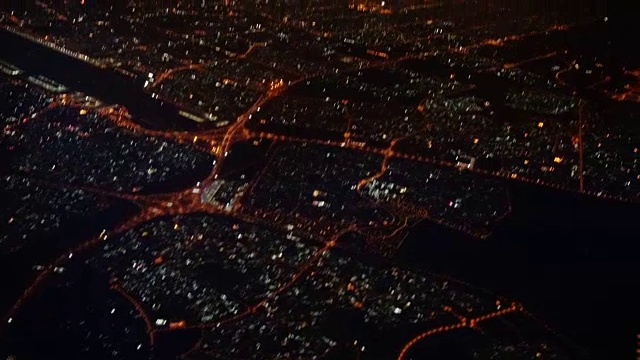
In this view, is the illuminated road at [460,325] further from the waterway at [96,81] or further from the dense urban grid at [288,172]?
the waterway at [96,81]

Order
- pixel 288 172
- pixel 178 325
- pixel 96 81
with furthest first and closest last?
pixel 96 81 → pixel 288 172 → pixel 178 325

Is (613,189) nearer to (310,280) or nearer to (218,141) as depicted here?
(310,280)

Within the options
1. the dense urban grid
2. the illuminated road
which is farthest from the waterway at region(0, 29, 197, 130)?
the illuminated road

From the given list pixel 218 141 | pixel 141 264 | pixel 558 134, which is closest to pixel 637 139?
pixel 558 134

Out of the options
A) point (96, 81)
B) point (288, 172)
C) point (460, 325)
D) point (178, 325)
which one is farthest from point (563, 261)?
point (96, 81)

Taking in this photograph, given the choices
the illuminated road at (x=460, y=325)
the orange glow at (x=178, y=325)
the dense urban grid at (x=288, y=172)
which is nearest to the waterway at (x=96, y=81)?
the dense urban grid at (x=288, y=172)

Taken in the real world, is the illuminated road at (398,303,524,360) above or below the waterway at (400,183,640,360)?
below

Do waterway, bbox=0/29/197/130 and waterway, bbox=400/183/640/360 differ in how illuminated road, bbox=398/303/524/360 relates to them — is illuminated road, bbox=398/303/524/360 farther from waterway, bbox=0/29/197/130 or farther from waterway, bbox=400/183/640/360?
waterway, bbox=0/29/197/130

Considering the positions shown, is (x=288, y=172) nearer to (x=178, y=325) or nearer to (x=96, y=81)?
(x=178, y=325)
